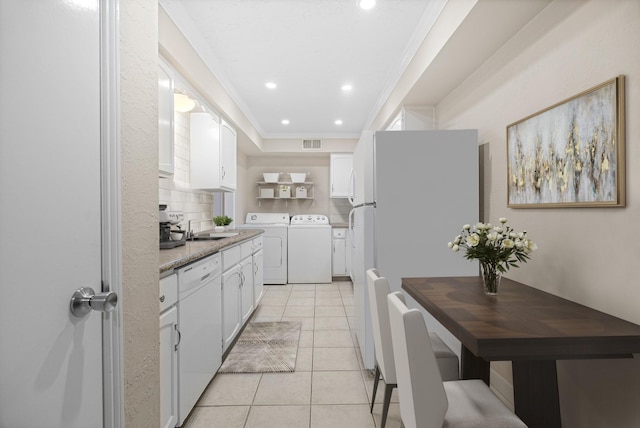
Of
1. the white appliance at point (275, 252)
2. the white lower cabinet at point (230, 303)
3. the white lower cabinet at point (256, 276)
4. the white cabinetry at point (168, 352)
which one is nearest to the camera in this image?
the white cabinetry at point (168, 352)

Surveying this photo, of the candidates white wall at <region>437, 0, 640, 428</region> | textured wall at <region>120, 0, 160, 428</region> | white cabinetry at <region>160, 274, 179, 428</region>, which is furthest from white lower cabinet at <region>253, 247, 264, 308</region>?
white wall at <region>437, 0, 640, 428</region>

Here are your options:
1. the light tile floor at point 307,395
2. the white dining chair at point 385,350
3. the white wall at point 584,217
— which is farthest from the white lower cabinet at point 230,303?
the white wall at point 584,217

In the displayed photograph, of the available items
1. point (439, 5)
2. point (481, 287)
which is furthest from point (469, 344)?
point (439, 5)

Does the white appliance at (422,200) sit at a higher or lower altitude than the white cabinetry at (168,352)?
higher

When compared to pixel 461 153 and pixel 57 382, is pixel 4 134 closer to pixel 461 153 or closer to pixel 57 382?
pixel 57 382

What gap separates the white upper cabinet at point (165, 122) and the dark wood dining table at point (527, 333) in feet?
5.63

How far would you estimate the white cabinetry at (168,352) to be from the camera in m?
1.45

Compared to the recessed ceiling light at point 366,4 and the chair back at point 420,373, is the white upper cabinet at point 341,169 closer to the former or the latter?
the recessed ceiling light at point 366,4

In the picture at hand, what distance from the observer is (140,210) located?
3.77 ft

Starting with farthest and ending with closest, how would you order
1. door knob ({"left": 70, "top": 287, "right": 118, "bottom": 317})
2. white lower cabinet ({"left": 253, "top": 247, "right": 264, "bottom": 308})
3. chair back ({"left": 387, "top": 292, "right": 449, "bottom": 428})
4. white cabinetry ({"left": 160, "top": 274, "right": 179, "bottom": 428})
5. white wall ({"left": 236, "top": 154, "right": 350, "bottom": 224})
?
white wall ({"left": 236, "top": 154, "right": 350, "bottom": 224}) → white lower cabinet ({"left": 253, "top": 247, "right": 264, "bottom": 308}) → white cabinetry ({"left": 160, "top": 274, "right": 179, "bottom": 428}) → chair back ({"left": 387, "top": 292, "right": 449, "bottom": 428}) → door knob ({"left": 70, "top": 287, "right": 118, "bottom": 317})

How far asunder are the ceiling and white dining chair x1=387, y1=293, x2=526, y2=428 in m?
1.97

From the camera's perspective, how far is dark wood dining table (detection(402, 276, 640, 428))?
3.44 feet

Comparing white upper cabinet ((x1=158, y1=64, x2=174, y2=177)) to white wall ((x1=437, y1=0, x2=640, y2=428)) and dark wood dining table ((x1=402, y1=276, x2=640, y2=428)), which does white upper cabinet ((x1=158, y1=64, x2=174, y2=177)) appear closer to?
dark wood dining table ((x1=402, y1=276, x2=640, y2=428))

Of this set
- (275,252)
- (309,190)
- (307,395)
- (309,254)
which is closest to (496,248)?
(307,395)
